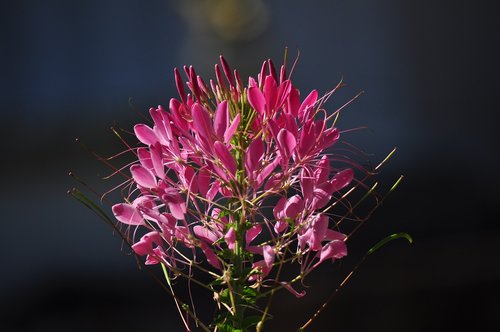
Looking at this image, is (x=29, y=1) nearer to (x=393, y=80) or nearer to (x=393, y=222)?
(x=393, y=80)

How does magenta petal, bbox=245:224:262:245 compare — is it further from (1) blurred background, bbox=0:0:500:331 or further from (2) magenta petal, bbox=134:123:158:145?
(1) blurred background, bbox=0:0:500:331

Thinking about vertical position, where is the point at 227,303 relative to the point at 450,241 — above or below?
above

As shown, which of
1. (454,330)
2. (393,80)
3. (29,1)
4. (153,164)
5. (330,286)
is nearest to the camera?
(153,164)

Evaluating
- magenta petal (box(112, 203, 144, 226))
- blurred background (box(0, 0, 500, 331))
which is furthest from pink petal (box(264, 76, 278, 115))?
blurred background (box(0, 0, 500, 331))

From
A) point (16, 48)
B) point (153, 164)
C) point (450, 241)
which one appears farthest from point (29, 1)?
point (153, 164)

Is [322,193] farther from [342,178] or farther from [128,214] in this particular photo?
[128,214]

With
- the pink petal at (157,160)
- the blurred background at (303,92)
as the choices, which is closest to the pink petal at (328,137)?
the pink petal at (157,160)
